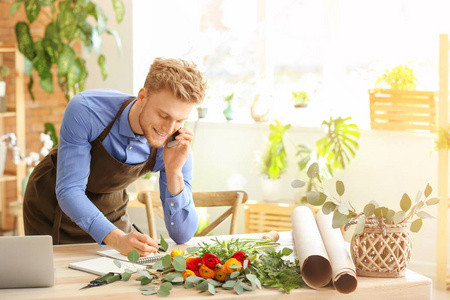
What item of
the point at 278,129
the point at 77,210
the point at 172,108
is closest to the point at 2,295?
the point at 77,210

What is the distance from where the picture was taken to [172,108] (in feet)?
7.18

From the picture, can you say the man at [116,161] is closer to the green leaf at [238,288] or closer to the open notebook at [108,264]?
the open notebook at [108,264]

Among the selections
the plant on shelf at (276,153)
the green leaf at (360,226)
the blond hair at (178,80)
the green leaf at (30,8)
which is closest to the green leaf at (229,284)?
the green leaf at (360,226)

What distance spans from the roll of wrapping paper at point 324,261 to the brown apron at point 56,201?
0.75 meters

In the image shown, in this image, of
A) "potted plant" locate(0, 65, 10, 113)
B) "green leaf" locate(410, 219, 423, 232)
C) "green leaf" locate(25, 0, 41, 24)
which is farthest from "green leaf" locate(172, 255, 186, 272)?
"potted plant" locate(0, 65, 10, 113)

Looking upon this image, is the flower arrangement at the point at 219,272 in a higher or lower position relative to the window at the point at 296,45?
lower

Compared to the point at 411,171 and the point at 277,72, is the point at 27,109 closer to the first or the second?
the point at 277,72

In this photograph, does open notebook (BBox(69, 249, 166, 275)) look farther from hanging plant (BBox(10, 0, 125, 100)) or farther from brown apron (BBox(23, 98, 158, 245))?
hanging plant (BBox(10, 0, 125, 100))

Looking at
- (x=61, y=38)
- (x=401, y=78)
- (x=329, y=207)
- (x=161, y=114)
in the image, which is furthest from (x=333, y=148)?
(x=329, y=207)

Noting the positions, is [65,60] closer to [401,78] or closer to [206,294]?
[401,78]

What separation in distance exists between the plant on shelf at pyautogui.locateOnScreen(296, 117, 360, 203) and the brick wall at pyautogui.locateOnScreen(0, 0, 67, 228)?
85.3 inches

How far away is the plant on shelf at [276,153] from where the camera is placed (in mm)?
4641

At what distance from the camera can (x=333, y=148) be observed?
4.39 m

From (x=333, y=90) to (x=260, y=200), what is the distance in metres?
1.01
